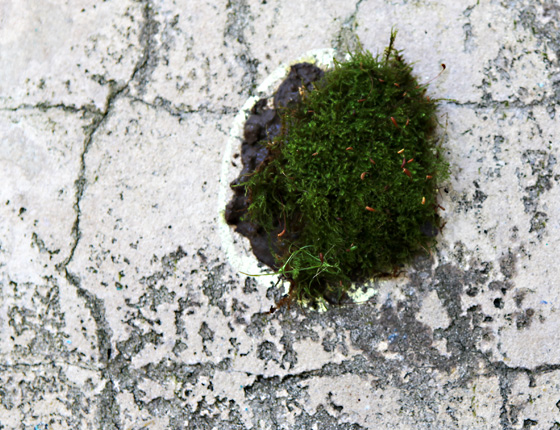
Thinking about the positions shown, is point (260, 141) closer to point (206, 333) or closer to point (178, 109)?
point (178, 109)

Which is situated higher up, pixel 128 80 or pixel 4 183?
pixel 128 80

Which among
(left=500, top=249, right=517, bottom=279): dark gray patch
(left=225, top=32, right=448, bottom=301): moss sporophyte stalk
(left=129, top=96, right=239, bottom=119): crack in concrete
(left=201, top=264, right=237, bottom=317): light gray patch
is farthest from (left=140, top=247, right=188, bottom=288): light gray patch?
(left=500, top=249, right=517, bottom=279): dark gray patch

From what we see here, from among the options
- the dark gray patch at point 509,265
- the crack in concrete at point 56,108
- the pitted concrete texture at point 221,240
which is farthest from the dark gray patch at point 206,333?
the dark gray patch at point 509,265

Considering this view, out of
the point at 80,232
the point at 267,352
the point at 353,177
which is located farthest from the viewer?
the point at 80,232

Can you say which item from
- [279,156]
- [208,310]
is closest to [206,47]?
[279,156]

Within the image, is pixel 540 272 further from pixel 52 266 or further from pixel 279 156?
pixel 52 266

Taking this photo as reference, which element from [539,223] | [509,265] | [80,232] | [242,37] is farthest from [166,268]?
[539,223]
